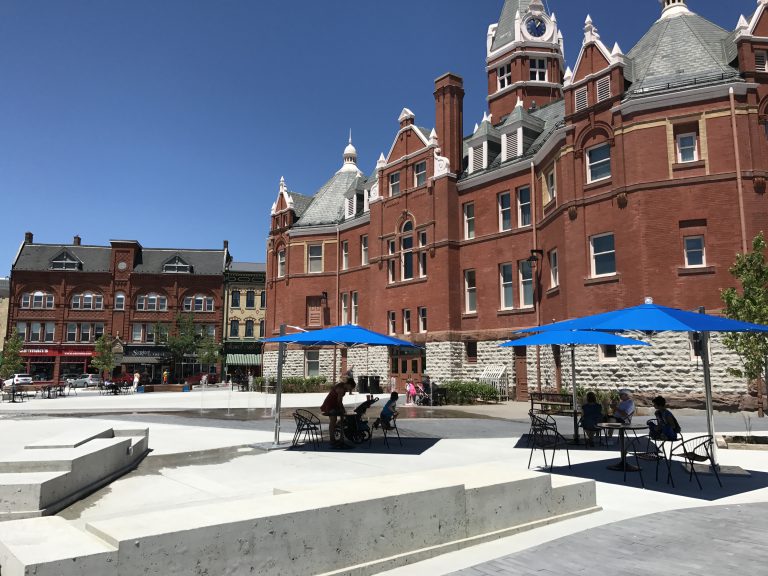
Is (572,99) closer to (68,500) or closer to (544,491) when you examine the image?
(544,491)

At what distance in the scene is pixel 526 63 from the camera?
44.4 meters

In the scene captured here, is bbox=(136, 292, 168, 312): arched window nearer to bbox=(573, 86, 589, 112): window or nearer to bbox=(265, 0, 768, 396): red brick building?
bbox=(265, 0, 768, 396): red brick building

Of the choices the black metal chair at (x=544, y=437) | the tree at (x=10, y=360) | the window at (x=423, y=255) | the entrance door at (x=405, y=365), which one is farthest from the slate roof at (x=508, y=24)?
the tree at (x=10, y=360)

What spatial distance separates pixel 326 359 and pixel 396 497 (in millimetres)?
37053

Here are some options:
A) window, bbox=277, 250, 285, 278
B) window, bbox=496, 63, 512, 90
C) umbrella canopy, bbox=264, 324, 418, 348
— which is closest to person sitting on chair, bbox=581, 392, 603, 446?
umbrella canopy, bbox=264, 324, 418, 348

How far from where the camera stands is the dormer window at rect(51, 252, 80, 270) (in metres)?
64.4

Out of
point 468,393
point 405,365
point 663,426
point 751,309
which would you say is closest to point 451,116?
point 405,365

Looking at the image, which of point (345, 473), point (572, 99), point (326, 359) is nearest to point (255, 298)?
point (326, 359)

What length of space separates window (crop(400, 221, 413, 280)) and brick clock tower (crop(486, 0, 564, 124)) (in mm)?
14222

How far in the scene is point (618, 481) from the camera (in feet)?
31.6

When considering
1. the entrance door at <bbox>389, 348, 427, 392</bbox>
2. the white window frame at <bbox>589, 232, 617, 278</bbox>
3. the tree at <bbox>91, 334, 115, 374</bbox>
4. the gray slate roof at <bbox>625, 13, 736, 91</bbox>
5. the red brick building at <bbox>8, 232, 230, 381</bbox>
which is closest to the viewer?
the gray slate roof at <bbox>625, 13, 736, 91</bbox>

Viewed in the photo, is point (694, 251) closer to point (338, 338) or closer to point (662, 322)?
point (662, 322)

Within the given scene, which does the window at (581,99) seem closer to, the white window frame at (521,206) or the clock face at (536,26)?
the white window frame at (521,206)

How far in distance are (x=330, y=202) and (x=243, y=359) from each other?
2643 cm
